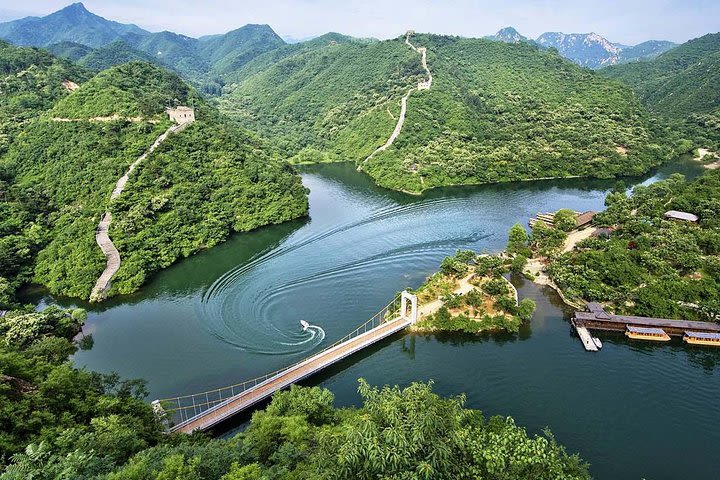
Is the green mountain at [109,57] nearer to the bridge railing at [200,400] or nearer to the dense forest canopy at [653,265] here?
the bridge railing at [200,400]

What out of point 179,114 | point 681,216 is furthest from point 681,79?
point 179,114

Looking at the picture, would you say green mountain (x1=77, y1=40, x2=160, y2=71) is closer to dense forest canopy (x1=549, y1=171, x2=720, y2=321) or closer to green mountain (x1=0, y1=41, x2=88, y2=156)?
green mountain (x1=0, y1=41, x2=88, y2=156)

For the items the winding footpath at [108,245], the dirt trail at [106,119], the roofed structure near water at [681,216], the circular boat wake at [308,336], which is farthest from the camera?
the dirt trail at [106,119]

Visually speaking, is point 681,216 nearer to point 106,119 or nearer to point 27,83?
point 106,119

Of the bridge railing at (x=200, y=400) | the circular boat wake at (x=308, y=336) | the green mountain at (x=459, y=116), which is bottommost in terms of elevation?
the bridge railing at (x=200, y=400)

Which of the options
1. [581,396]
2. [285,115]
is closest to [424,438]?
[581,396]

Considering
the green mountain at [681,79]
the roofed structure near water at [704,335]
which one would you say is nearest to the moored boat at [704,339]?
the roofed structure near water at [704,335]

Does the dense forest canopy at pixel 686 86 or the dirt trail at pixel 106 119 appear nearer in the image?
the dirt trail at pixel 106 119
